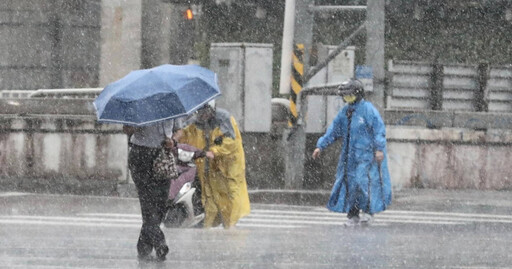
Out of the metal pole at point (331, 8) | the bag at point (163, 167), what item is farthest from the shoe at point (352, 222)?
the metal pole at point (331, 8)

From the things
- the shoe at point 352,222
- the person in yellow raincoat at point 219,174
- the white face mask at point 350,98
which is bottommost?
the shoe at point 352,222

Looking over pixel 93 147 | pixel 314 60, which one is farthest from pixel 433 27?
pixel 93 147

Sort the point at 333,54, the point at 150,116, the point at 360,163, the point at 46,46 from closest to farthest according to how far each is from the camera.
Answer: the point at 150,116, the point at 360,163, the point at 333,54, the point at 46,46

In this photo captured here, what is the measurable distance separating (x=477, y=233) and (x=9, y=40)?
20.9m

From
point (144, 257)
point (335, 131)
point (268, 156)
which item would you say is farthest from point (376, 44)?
point (144, 257)

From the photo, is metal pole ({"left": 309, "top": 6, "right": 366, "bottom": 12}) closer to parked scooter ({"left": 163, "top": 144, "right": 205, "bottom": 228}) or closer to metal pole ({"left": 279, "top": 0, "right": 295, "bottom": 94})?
metal pole ({"left": 279, "top": 0, "right": 295, "bottom": 94})

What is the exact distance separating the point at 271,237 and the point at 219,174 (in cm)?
93

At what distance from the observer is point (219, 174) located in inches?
528

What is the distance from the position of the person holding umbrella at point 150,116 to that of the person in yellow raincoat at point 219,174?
2.71 meters

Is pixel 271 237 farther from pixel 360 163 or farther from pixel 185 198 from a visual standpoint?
pixel 360 163

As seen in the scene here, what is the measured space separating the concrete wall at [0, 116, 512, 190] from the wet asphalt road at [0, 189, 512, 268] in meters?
0.77

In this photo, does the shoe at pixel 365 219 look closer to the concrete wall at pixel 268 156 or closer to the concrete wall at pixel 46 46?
the concrete wall at pixel 268 156

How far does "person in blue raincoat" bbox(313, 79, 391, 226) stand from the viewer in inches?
574

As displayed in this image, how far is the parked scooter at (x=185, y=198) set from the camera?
12836 mm
